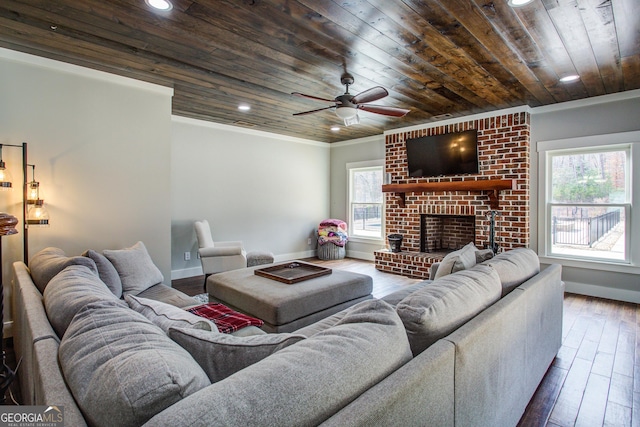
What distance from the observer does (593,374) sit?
239cm

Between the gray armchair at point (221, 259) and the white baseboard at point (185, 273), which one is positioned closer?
the gray armchair at point (221, 259)

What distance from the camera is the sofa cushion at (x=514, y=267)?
6.56 ft

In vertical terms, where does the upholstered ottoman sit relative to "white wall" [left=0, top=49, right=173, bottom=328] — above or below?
below

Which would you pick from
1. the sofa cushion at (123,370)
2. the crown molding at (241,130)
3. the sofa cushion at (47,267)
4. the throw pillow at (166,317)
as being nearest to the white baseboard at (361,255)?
the crown molding at (241,130)

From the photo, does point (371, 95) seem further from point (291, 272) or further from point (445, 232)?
point (445, 232)

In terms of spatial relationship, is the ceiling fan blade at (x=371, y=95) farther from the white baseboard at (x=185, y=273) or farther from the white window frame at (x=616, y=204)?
the white baseboard at (x=185, y=273)

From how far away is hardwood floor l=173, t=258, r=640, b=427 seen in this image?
1947mm

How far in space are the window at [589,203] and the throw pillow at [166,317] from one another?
4903mm

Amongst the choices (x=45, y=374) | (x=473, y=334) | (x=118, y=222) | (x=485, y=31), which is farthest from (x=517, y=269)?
(x=118, y=222)

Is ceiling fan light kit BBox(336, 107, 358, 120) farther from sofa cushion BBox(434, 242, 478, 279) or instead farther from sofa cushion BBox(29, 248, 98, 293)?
sofa cushion BBox(29, 248, 98, 293)

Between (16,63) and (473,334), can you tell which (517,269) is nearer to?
(473,334)

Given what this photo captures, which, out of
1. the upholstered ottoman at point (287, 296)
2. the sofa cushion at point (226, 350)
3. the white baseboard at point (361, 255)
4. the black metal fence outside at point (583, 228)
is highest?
the black metal fence outside at point (583, 228)

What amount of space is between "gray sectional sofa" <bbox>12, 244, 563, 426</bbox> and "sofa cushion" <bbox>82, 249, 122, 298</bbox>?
0.80 meters

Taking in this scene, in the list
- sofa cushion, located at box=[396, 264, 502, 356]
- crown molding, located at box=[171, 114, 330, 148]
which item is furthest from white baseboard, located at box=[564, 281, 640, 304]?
crown molding, located at box=[171, 114, 330, 148]
